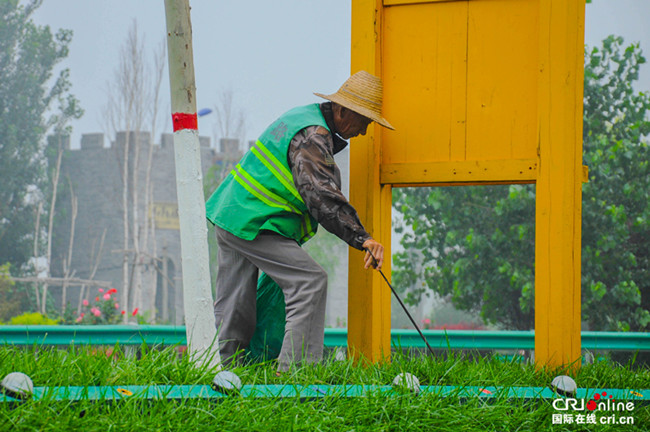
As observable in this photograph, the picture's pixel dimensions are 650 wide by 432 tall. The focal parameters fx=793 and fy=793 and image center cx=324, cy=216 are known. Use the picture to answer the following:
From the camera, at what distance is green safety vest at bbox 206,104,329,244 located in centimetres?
409

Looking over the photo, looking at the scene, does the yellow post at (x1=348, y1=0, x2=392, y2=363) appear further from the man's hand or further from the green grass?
the green grass

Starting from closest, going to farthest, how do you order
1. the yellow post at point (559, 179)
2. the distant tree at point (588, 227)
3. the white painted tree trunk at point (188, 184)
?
the white painted tree trunk at point (188, 184) → the yellow post at point (559, 179) → the distant tree at point (588, 227)

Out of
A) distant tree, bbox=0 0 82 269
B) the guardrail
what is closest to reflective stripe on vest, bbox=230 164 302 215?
the guardrail

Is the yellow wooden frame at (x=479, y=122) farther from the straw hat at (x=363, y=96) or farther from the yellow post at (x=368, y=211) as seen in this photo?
the straw hat at (x=363, y=96)

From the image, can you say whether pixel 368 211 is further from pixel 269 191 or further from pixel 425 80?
pixel 425 80

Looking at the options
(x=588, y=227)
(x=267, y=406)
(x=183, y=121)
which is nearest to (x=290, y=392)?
(x=267, y=406)

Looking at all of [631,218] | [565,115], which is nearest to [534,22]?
[565,115]

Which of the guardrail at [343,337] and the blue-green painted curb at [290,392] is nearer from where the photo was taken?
the blue-green painted curb at [290,392]

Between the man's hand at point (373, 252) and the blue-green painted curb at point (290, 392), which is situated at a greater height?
the man's hand at point (373, 252)

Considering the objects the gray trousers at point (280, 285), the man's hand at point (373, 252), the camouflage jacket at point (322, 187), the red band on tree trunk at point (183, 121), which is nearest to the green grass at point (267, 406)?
the gray trousers at point (280, 285)

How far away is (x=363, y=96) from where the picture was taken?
4262 millimetres

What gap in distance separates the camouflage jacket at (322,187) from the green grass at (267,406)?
0.66 metres

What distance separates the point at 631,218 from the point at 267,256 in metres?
11.4

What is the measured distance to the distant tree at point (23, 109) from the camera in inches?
1182
